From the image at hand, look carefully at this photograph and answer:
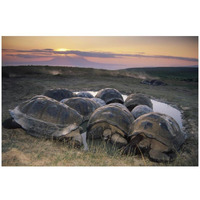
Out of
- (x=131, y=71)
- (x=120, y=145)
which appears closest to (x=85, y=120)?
(x=120, y=145)

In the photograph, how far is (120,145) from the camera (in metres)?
4.73

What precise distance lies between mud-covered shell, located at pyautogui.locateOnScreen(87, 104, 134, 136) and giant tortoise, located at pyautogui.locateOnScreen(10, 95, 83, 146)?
0.54 metres

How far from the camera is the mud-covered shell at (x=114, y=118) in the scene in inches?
188

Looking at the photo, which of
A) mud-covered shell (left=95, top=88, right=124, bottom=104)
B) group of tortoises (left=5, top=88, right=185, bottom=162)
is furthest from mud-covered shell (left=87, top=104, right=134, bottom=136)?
mud-covered shell (left=95, top=88, right=124, bottom=104)

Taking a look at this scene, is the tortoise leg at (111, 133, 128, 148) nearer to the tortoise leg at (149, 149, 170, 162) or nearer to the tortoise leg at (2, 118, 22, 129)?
the tortoise leg at (149, 149, 170, 162)

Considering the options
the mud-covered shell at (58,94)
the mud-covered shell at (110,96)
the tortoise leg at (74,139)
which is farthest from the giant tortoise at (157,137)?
the mud-covered shell at (58,94)

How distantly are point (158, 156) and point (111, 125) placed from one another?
4.67ft

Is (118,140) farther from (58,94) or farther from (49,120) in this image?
(58,94)

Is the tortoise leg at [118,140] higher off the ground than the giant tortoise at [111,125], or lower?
lower

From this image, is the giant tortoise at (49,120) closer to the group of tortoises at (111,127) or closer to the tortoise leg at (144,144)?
the group of tortoises at (111,127)

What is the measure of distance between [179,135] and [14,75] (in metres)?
12.6

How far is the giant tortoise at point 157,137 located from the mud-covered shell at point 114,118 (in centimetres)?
32

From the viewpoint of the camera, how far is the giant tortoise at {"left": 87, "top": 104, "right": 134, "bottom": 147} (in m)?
4.79

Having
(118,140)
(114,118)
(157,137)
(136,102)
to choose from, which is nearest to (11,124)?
(114,118)
